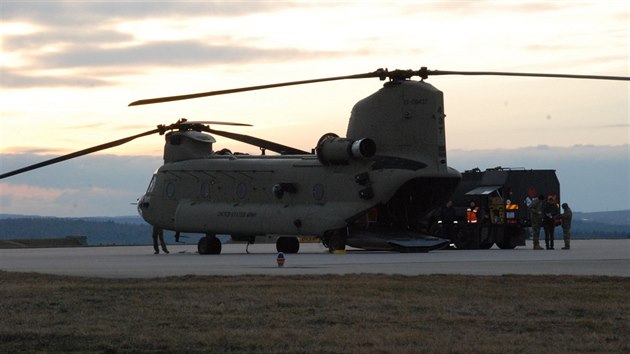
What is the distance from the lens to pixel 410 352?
12711 mm

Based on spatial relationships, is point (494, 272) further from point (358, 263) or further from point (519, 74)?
point (519, 74)

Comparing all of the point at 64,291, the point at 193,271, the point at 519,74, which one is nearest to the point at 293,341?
the point at 64,291

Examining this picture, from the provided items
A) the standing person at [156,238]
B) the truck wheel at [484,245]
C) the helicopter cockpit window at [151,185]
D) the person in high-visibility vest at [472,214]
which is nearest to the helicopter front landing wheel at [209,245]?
the standing person at [156,238]

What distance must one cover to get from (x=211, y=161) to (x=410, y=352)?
3079 cm

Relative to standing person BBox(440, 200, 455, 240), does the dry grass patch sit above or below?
below

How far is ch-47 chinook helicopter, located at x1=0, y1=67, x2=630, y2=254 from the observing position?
125ft

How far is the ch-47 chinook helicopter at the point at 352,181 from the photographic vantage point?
3816 centimetres

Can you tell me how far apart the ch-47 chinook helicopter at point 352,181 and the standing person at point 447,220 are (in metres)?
4.16

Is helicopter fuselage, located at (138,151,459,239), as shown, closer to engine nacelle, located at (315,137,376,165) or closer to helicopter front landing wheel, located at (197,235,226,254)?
helicopter front landing wheel, located at (197,235,226,254)

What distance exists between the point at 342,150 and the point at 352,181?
39.2 inches

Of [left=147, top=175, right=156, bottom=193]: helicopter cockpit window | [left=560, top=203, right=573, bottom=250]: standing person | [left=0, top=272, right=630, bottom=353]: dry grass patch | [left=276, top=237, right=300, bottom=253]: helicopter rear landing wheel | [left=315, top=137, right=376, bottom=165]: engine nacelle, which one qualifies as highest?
[left=315, top=137, right=376, bottom=165]: engine nacelle

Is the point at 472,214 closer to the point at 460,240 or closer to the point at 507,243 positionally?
the point at 460,240

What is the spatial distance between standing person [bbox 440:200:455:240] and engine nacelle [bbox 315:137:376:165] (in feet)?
21.5

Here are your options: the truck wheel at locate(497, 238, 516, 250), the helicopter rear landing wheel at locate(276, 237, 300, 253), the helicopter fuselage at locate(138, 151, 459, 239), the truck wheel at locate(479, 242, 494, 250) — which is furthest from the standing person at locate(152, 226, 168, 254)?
the truck wheel at locate(497, 238, 516, 250)
